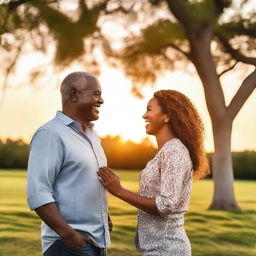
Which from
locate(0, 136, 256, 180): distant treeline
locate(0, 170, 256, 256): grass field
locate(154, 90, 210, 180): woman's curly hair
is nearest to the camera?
locate(154, 90, 210, 180): woman's curly hair

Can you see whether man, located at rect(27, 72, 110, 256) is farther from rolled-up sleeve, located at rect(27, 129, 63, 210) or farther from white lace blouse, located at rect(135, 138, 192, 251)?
white lace blouse, located at rect(135, 138, 192, 251)

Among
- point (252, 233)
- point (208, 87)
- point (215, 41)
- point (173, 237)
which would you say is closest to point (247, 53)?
point (215, 41)

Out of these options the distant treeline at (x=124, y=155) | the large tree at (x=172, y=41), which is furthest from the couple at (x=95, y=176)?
the distant treeline at (x=124, y=155)

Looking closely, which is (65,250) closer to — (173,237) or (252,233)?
(173,237)

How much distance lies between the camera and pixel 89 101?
370 cm

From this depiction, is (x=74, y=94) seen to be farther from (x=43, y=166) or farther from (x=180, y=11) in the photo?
(x=180, y=11)

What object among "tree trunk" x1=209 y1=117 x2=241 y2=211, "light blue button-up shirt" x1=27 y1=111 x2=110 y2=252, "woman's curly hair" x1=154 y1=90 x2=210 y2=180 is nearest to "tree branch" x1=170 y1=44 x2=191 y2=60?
"tree trunk" x1=209 y1=117 x2=241 y2=211

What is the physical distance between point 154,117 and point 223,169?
14.6m

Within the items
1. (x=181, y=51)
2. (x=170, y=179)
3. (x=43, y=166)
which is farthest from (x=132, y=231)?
(x=43, y=166)

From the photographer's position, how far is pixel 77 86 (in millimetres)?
3689

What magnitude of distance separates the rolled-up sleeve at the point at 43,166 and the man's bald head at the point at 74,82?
299 millimetres

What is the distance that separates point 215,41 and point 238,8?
1312 mm

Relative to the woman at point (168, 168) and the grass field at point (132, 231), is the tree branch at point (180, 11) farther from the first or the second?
the woman at point (168, 168)

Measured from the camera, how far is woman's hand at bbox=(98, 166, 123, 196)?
3.61m
